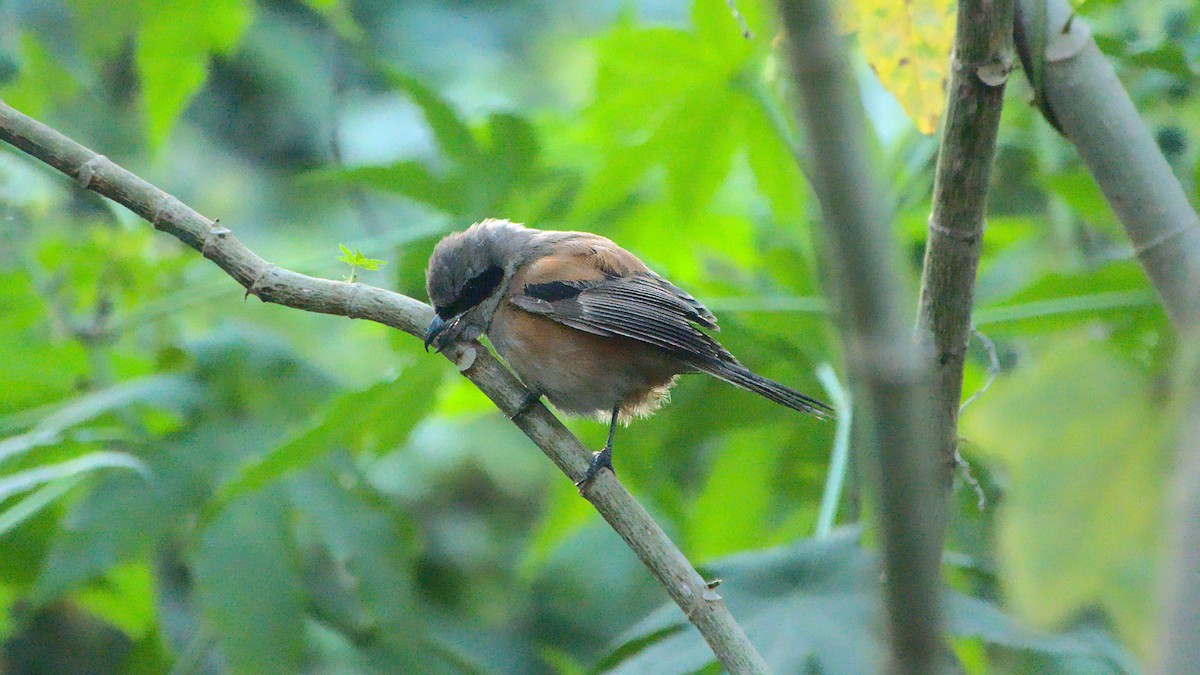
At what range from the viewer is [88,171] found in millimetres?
1787

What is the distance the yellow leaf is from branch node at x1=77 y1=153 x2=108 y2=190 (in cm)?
149

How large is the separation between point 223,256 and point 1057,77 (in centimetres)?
154

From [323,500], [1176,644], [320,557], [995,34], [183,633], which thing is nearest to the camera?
[1176,644]

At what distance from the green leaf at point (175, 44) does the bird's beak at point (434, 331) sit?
113 centimetres

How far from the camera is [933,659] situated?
0.81 metres

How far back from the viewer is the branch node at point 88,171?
1.78 metres

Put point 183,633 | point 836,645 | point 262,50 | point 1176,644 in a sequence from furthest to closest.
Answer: point 262,50 < point 183,633 < point 836,645 < point 1176,644

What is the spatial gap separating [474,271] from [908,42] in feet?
4.87

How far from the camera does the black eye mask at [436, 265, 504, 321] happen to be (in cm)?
300

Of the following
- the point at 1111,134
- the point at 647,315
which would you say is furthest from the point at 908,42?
the point at 647,315

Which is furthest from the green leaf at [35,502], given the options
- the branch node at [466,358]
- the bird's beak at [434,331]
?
the branch node at [466,358]

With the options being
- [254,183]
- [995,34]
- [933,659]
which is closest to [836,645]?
[995,34]

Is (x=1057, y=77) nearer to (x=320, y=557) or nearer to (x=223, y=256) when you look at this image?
(x=223, y=256)

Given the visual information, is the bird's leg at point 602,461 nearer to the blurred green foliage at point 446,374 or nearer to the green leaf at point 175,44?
the blurred green foliage at point 446,374
